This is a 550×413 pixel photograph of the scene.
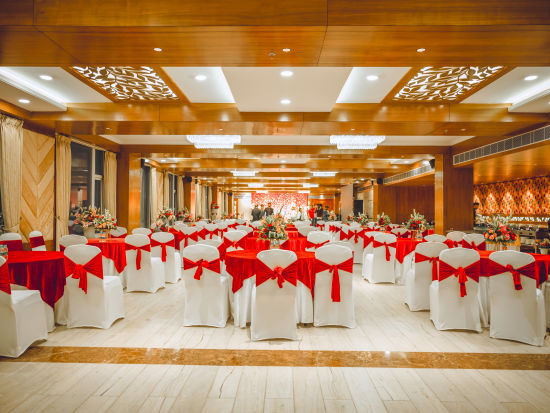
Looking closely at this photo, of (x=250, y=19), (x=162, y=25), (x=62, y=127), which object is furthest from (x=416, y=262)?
(x=62, y=127)

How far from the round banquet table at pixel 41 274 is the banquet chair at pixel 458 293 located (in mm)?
4479

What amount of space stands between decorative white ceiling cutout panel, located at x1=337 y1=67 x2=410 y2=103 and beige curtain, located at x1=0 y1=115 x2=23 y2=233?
567cm

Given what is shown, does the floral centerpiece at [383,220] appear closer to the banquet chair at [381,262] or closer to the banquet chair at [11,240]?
the banquet chair at [381,262]

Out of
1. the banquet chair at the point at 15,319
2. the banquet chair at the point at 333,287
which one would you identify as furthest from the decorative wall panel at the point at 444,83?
the banquet chair at the point at 15,319

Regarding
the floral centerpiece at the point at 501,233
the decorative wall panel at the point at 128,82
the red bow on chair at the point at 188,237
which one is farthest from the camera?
the red bow on chair at the point at 188,237

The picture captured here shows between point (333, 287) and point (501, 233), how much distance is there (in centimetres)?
240

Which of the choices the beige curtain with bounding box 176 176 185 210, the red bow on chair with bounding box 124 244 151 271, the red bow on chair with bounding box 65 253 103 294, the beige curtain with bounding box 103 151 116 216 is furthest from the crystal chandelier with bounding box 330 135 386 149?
the beige curtain with bounding box 176 176 185 210

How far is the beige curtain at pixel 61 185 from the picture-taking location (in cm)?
732

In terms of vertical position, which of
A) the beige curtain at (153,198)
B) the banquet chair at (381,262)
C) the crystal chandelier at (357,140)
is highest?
the crystal chandelier at (357,140)

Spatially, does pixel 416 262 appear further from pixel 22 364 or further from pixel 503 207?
pixel 503 207

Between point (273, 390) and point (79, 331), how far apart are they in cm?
258

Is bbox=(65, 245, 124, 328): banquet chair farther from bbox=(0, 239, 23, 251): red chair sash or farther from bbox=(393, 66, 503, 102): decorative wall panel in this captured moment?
bbox=(393, 66, 503, 102): decorative wall panel

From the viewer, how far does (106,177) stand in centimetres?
968

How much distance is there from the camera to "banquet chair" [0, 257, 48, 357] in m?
3.17
